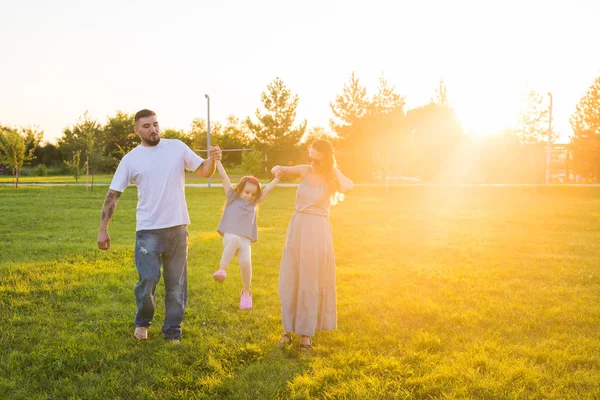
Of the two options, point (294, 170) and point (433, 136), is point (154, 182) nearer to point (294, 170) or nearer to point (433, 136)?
point (294, 170)

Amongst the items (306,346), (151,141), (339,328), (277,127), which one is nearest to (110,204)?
(151,141)

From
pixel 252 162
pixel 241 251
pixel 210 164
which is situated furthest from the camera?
pixel 252 162

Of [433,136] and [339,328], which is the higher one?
[433,136]

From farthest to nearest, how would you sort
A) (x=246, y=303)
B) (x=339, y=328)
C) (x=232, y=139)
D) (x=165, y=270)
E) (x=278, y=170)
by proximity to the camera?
1. (x=232, y=139)
2. (x=246, y=303)
3. (x=339, y=328)
4. (x=278, y=170)
5. (x=165, y=270)

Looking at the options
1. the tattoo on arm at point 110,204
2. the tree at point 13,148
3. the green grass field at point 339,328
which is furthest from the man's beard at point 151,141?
the tree at point 13,148

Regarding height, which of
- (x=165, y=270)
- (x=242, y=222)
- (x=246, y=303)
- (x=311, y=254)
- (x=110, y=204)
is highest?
(x=110, y=204)

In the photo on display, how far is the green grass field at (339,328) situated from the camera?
4.32 m

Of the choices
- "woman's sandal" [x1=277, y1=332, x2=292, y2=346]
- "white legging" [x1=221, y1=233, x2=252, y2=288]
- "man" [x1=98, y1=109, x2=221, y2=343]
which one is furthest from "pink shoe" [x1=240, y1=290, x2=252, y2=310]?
"man" [x1=98, y1=109, x2=221, y2=343]

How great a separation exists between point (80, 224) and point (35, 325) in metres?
10.2

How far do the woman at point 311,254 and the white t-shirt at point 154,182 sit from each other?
1.11 m

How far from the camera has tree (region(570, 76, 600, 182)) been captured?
43938 millimetres

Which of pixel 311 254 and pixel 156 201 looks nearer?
pixel 156 201

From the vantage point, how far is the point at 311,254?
512 centimetres

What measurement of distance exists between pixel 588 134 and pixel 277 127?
28.9m
